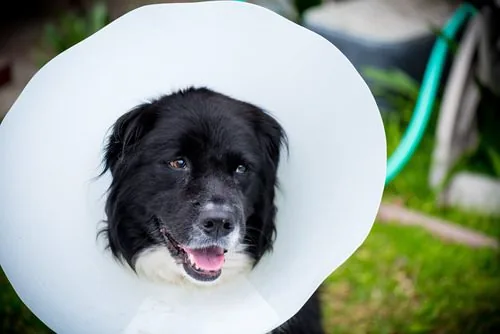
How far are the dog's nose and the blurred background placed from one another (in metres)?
1.16

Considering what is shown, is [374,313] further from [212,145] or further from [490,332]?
[212,145]

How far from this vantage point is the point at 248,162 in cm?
209

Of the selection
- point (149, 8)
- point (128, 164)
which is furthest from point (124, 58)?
point (128, 164)

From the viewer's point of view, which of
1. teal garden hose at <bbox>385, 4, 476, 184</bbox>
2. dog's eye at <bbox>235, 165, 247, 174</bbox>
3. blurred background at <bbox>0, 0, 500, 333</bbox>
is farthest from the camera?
blurred background at <bbox>0, 0, 500, 333</bbox>

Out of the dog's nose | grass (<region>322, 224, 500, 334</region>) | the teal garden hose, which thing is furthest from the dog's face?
grass (<region>322, 224, 500, 334</region>)

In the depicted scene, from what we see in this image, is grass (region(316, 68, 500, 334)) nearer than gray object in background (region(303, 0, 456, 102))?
Yes

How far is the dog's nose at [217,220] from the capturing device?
195 cm

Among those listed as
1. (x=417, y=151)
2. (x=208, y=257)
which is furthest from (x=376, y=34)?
(x=208, y=257)

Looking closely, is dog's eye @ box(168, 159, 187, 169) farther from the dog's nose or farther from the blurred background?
the blurred background

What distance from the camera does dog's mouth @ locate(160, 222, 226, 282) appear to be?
208 centimetres

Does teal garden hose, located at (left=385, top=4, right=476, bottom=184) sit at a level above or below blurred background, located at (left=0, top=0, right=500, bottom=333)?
above

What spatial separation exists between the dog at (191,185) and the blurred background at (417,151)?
3.27ft

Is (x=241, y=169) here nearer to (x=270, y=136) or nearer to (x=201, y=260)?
(x=270, y=136)

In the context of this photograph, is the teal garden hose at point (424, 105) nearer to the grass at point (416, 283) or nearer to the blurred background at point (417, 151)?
the blurred background at point (417, 151)
